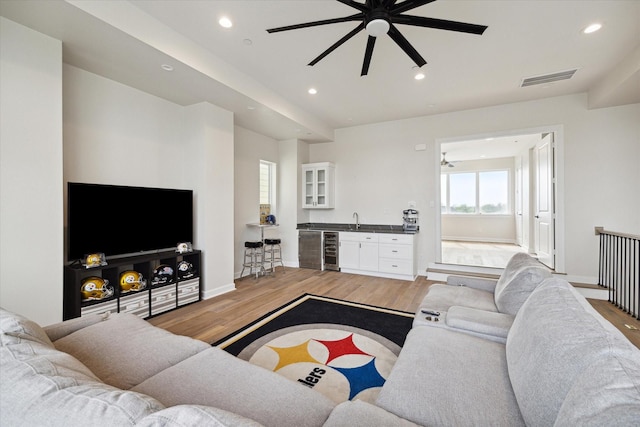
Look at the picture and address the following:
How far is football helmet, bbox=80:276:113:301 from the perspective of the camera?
2.70m

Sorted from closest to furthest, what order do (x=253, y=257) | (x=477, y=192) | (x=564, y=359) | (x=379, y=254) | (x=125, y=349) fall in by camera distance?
(x=564, y=359) → (x=125, y=349) → (x=379, y=254) → (x=253, y=257) → (x=477, y=192)

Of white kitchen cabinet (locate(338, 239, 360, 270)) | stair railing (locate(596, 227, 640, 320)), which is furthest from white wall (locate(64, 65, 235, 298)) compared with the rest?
stair railing (locate(596, 227, 640, 320))

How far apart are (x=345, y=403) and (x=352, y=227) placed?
15.9ft

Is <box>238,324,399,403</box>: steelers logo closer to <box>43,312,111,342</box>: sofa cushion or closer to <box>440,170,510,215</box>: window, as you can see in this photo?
<box>43,312,111,342</box>: sofa cushion

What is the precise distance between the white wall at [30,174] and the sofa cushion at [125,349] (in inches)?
48.2

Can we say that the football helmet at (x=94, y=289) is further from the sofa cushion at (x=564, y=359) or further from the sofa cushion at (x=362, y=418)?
the sofa cushion at (x=564, y=359)

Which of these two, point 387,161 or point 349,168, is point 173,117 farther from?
point 387,161

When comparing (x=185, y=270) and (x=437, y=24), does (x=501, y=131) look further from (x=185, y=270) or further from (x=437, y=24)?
(x=185, y=270)

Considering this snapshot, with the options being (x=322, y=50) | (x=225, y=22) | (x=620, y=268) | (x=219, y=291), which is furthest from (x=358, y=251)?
(x=225, y=22)

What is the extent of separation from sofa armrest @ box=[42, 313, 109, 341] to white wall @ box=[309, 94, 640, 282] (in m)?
4.75

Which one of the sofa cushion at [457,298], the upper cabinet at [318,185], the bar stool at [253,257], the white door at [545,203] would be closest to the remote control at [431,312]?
the sofa cushion at [457,298]

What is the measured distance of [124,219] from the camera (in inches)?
122

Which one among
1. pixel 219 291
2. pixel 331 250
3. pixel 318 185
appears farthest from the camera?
pixel 318 185

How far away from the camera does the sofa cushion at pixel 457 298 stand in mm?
2184
